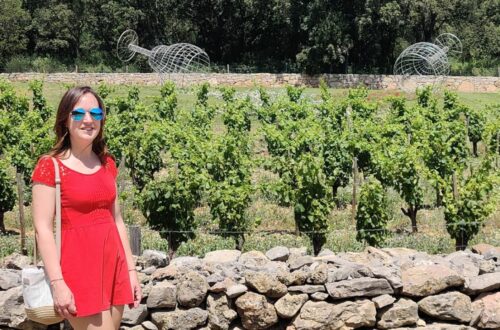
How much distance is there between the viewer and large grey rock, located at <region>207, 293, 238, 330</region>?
208 inches

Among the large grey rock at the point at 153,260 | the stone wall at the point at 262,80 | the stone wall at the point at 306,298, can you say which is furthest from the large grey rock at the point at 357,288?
the stone wall at the point at 262,80

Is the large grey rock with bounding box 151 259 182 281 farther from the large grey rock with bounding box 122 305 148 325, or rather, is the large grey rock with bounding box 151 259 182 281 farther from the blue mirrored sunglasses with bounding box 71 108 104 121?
the blue mirrored sunglasses with bounding box 71 108 104 121

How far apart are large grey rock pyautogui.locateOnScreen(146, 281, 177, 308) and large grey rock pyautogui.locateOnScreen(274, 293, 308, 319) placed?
0.79 m

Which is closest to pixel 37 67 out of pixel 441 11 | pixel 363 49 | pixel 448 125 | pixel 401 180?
Result: pixel 363 49

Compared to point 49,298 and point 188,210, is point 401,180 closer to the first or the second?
point 188,210

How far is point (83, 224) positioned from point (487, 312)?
3496 mm

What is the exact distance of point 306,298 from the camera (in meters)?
5.32

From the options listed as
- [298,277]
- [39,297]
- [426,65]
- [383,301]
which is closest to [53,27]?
[426,65]

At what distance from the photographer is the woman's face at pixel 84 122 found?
3375 millimetres

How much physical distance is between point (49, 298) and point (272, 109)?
15.1 meters

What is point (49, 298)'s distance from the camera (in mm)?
3324

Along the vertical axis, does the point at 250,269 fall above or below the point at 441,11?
below

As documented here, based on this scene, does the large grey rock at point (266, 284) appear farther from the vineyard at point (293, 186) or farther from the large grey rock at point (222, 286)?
the vineyard at point (293, 186)

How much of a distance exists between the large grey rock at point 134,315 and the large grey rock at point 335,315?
114 centimetres
